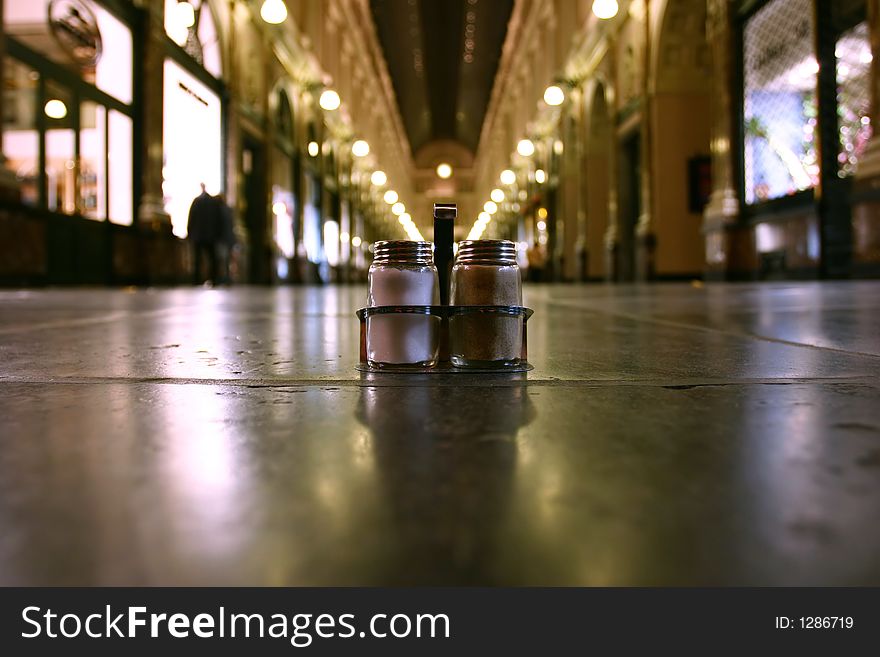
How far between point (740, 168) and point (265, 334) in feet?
26.9

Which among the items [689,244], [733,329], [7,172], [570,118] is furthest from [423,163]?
[733,329]

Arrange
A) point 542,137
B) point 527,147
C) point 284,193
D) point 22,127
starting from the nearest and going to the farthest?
point 22,127
point 284,193
point 542,137
point 527,147

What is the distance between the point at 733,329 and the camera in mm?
1618

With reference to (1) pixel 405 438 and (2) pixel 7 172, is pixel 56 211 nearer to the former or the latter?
(2) pixel 7 172

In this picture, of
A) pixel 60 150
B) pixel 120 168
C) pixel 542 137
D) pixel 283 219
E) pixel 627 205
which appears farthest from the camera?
pixel 542 137

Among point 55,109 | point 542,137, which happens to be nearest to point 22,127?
point 55,109

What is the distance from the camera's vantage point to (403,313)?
881mm

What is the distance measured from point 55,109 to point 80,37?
3.03 ft

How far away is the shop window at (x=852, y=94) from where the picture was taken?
21.0ft

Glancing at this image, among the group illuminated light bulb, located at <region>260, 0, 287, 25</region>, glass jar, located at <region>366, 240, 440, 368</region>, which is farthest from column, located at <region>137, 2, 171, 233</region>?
A: glass jar, located at <region>366, 240, 440, 368</region>

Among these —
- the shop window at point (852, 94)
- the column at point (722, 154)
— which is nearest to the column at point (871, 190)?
the shop window at point (852, 94)

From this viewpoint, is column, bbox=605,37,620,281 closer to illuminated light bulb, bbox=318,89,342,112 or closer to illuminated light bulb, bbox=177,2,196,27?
illuminated light bulb, bbox=318,89,342,112

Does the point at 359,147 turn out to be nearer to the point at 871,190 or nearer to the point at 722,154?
the point at 722,154

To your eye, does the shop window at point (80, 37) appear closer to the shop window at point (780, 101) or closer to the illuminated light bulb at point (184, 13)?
the illuminated light bulb at point (184, 13)
